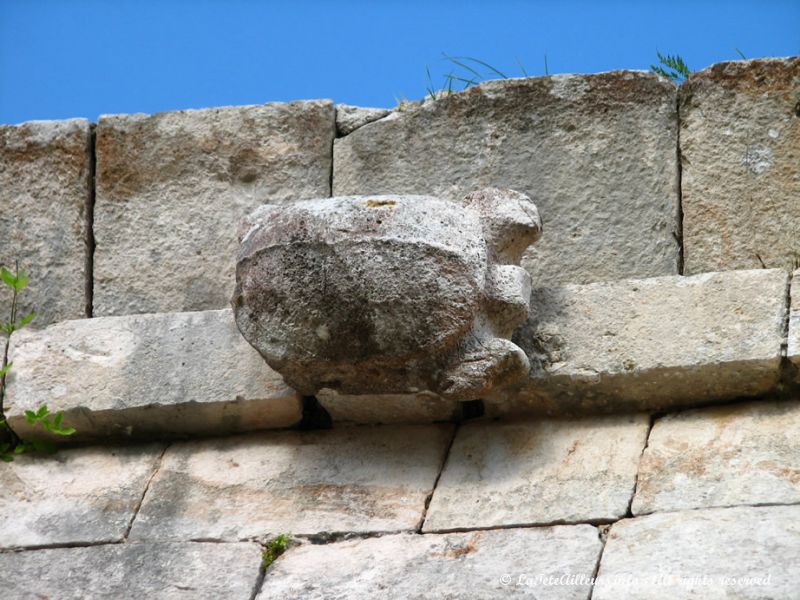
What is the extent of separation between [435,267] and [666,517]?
3.08 feet

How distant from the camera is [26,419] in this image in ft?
17.3

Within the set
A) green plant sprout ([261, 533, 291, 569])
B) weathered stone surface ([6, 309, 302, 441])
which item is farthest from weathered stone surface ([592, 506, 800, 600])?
weathered stone surface ([6, 309, 302, 441])

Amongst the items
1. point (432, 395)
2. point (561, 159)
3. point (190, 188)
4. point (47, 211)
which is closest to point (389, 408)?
point (432, 395)

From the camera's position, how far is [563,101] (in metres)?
5.39

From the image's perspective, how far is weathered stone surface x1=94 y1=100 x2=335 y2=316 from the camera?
217 inches

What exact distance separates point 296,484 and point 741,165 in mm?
1734

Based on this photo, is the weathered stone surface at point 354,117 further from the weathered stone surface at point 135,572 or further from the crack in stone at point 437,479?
the weathered stone surface at point 135,572

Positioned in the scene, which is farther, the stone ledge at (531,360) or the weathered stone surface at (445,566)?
the stone ledge at (531,360)

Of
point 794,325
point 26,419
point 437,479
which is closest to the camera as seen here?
point 794,325

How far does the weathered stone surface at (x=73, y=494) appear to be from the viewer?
4.98 meters

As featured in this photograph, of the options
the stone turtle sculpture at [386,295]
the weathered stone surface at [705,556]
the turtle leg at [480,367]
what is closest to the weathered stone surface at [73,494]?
the stone turtle sculpture at [386,295]

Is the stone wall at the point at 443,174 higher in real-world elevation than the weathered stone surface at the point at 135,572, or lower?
higher

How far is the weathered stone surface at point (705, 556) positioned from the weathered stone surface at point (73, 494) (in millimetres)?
1543

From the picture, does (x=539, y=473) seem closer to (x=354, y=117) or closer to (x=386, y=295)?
(x=386, y=295)
